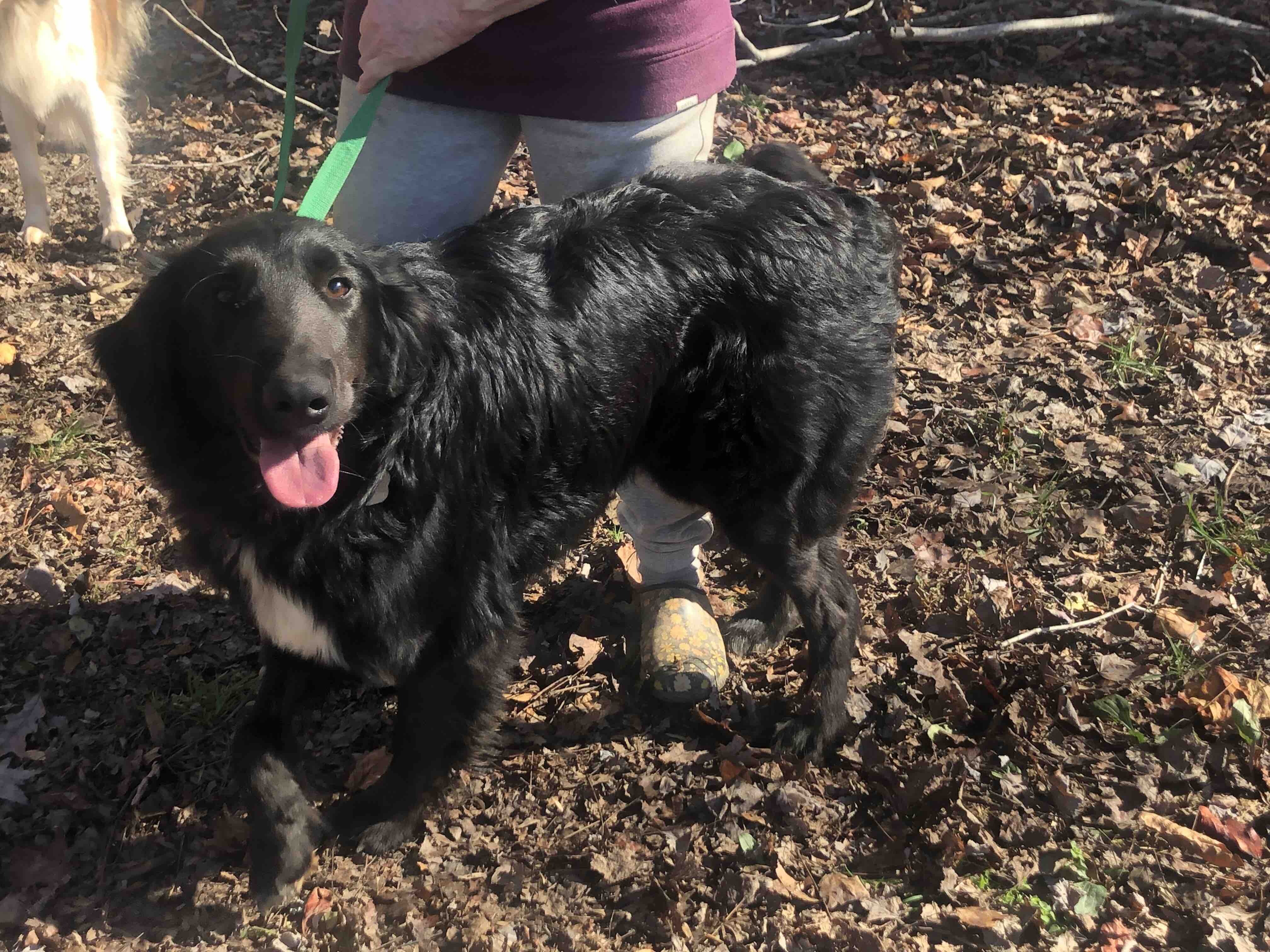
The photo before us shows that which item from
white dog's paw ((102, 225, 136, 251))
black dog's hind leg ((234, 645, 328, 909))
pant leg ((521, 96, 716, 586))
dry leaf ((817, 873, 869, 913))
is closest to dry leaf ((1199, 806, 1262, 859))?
dry leaf ((817, 873, 869, 913))

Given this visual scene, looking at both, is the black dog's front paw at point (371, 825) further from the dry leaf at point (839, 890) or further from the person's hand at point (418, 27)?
the person's hand at point (418, 27)

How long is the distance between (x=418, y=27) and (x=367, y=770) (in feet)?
6.72

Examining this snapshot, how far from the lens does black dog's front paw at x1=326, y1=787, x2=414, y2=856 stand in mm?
2686

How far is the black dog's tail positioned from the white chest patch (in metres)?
1.70

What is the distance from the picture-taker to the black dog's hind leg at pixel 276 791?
2506 millimetres

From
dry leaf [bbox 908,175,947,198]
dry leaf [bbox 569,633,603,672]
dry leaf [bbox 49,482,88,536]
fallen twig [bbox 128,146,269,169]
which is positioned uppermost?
fallen twig [bbox 128,146,269,169]

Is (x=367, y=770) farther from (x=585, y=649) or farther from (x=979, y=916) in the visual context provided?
(x=979, y=916)

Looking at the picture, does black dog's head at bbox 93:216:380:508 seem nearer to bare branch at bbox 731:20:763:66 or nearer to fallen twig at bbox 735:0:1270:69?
bare branch at bbox 731:20:763:66

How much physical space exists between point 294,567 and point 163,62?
19.9ft

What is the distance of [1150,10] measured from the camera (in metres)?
6.21

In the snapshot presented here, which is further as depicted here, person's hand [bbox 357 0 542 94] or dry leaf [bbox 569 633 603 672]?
dry leaf [bbox 569 633 603 672]

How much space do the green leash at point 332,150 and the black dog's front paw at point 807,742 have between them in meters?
1.93

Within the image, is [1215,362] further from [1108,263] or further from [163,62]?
[163,62]

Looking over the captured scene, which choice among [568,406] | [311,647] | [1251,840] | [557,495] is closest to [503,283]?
[568,406]
